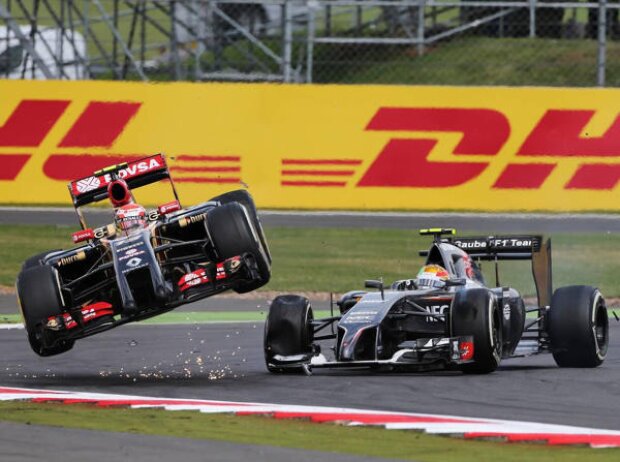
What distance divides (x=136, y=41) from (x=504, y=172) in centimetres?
817

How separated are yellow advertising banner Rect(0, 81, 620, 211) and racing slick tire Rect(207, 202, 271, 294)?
429 inches

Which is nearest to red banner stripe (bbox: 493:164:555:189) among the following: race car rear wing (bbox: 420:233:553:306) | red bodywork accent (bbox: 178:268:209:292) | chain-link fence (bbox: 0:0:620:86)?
chain-link fence (bbox: 0:0:620:86)

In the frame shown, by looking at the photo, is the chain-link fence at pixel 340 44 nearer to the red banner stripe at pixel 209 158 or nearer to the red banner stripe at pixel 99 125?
the red banner stripe at pixel 99 125

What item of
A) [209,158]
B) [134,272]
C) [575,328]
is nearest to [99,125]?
[209,158]

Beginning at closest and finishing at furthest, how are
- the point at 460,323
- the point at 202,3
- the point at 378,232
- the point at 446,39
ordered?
the point at 460,323, the point at 378,232, the point at 202,3, the point at 446,39

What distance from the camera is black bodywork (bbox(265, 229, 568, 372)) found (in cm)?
1185

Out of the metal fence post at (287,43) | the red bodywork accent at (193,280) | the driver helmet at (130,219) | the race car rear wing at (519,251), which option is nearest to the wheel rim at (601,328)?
the race car rear wing at (519,251)

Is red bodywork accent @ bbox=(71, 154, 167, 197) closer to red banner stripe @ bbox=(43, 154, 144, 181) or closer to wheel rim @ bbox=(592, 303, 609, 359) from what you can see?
wheel rim @ bbox=(592, 303, 609, 359)

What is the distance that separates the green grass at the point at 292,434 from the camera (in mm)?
8109

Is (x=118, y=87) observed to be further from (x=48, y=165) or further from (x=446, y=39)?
(x=446, y=39)

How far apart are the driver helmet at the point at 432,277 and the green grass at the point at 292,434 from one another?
332 cm

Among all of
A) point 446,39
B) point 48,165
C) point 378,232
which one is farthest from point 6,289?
point 446,39

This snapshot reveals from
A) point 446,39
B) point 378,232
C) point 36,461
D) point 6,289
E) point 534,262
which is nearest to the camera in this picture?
point 36,461

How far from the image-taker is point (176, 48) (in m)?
24.1
